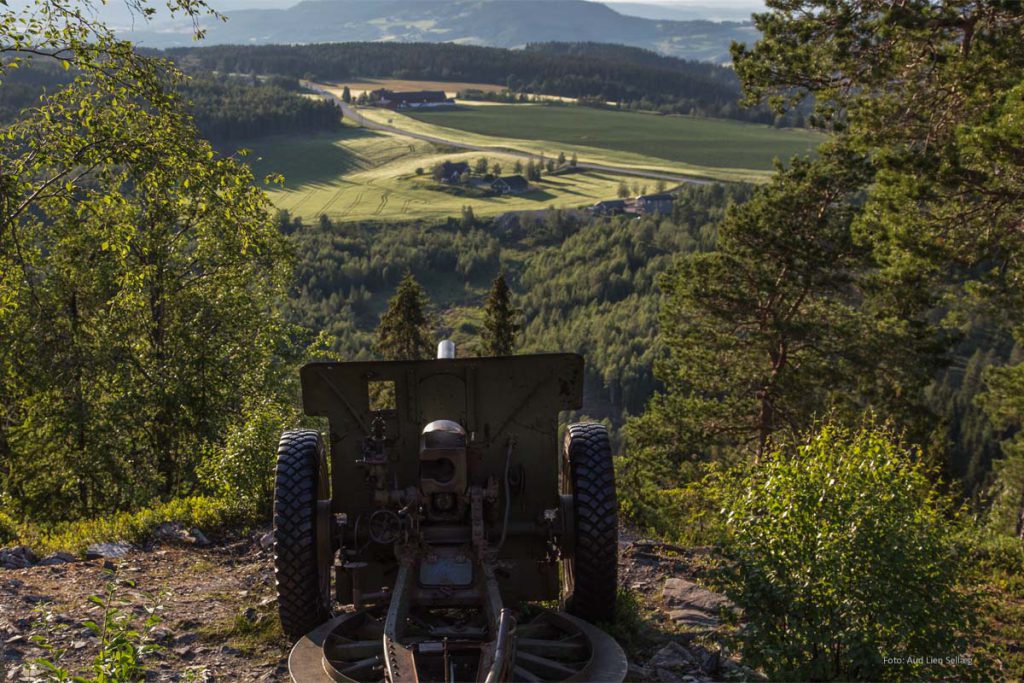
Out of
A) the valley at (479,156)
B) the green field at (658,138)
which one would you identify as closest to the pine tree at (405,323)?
the valley at (479,156)

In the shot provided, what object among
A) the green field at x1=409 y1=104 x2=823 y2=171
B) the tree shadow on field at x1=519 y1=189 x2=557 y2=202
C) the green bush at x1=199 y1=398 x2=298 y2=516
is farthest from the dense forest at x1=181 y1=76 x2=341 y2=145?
the green bush at x1=199 y1=398 x2=298 y2=516

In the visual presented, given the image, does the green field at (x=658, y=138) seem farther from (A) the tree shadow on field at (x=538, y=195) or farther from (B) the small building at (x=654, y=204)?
(B) the small building at (x=654, y=204)

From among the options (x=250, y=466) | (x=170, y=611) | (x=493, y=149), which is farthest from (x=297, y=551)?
(x=493, y=149)

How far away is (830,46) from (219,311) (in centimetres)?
1303

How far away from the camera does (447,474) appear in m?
7.50

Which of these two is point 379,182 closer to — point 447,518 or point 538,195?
point 538,195

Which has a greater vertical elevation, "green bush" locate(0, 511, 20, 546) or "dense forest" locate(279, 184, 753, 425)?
"green bush" locate(0, 511, 20, 546)

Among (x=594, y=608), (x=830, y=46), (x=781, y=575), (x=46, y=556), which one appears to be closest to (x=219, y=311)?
(x=46, y=556)

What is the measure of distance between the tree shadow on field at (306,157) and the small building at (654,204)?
49580mm

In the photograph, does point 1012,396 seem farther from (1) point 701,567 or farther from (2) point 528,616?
(2) point 528,616

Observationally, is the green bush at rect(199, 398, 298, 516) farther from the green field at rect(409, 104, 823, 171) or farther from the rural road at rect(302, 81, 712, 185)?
the green field at rect(409, 104, 823, 171)

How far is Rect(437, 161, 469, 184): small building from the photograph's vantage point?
513 feet

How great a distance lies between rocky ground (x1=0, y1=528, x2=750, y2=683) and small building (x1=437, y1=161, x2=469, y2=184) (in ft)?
488

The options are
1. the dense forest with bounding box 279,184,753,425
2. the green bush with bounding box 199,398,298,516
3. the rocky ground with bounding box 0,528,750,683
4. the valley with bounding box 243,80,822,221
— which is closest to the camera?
the rocky ground with bounding box 0,528,750,683
